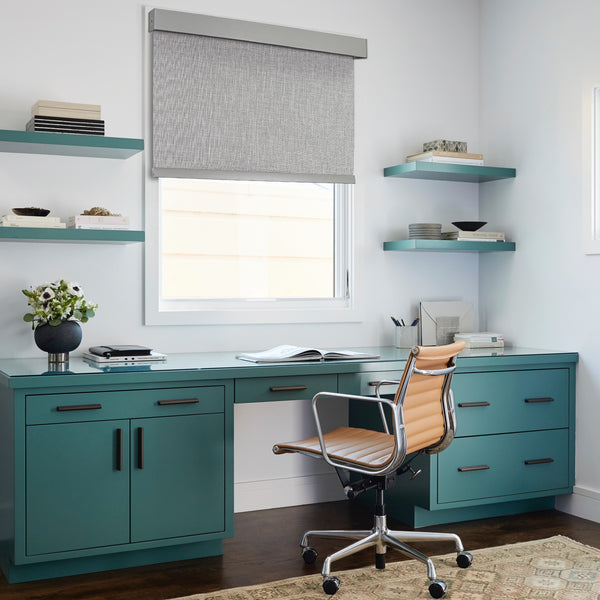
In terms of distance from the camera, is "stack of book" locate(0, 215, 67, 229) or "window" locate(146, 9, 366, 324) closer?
"stack of book" locate(0, 215, 67, 229)

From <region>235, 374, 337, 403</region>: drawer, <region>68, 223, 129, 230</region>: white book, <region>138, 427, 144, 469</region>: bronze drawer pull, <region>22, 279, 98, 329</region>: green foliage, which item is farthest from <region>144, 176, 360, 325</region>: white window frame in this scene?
<region>138, 427, 144, 469</region>: bronze drawer pull

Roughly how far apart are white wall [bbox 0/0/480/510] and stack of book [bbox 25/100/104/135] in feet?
0.74

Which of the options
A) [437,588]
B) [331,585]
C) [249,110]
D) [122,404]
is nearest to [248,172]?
[249,110]

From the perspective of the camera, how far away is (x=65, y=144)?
10.4ft

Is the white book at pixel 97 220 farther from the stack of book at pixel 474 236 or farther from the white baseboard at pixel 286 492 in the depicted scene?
the stack of book at pixel 474 236

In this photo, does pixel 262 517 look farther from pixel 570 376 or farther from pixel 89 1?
pixel 89 1

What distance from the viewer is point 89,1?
11.4ft

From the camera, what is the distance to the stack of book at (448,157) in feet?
→ 13.0

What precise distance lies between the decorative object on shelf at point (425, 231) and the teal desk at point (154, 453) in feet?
2.35

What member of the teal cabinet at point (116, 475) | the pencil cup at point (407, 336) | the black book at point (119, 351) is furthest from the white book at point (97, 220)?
the pencil cup at point (407, 336)

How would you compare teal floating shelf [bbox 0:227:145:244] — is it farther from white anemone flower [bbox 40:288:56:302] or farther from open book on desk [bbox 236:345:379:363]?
open book on desk [bbox 236:345:379:363]

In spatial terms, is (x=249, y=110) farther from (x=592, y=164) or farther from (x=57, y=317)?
(x=592, y=164)

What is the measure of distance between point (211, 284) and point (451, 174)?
4.53 feet

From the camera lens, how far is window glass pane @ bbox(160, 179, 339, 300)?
3766 mm
